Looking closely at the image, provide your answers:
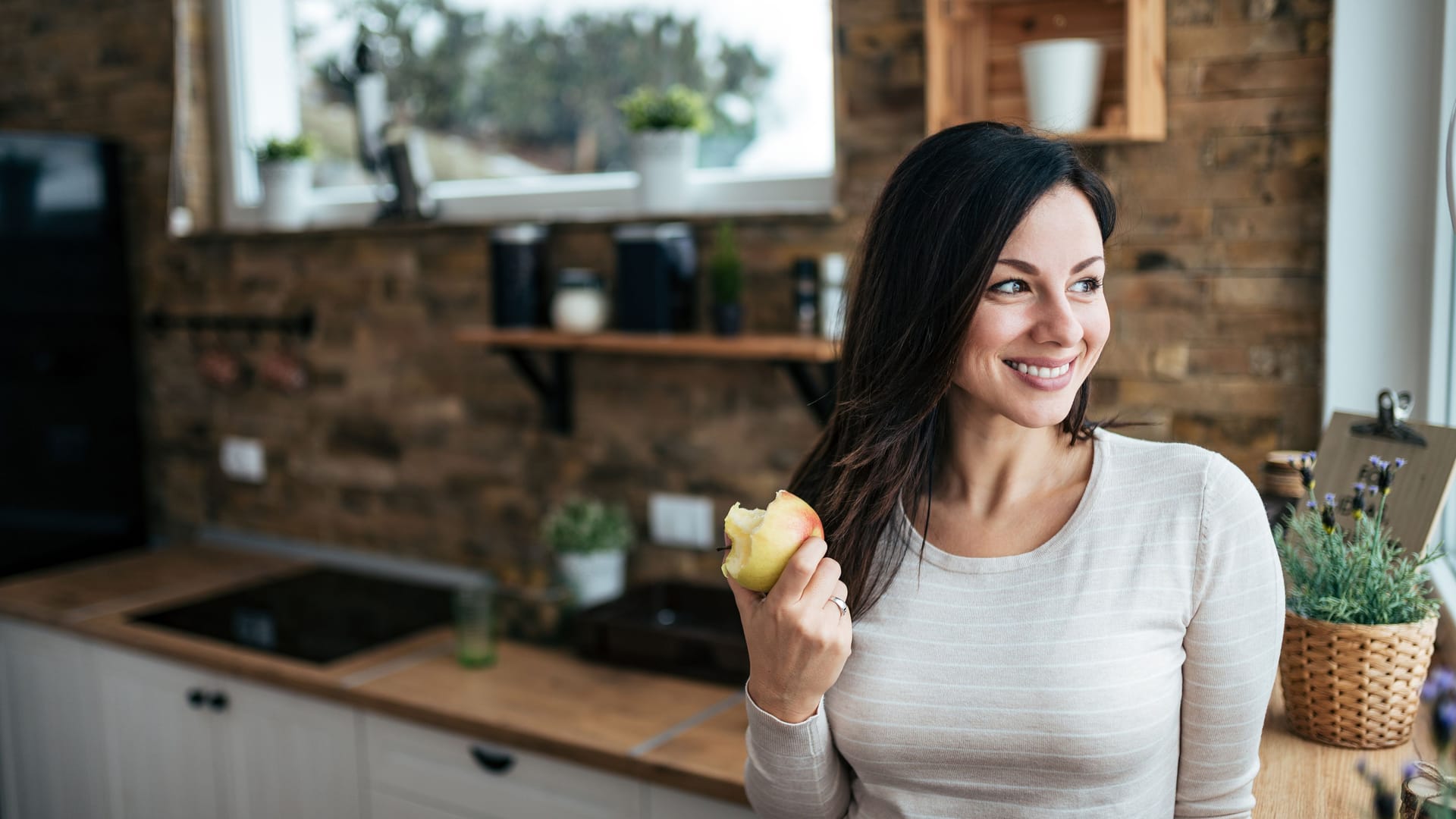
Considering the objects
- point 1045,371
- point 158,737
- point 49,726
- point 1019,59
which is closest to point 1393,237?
point 1019,59

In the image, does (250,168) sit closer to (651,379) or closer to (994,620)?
(651,379)

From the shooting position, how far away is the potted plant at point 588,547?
8.08ft

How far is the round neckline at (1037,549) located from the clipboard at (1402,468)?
332 millimetres

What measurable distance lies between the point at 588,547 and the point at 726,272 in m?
0.63

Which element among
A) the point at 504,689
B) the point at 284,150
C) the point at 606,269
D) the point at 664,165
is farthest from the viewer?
the point at 284,150

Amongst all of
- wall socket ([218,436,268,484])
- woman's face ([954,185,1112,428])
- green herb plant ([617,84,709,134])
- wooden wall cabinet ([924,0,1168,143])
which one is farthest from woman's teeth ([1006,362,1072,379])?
wall socket ([218,436,268,484])

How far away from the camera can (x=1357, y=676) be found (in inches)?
50.9

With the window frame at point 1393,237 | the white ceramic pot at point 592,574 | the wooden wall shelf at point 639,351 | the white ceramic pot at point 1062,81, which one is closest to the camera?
the window frame at point 1393,237

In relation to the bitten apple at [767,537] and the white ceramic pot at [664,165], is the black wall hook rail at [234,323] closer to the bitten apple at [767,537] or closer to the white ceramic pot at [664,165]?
the white ceramic pot at [664,165]

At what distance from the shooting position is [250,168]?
3.22 m

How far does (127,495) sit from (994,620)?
9.42ft

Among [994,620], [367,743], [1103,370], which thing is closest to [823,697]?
[994,620]

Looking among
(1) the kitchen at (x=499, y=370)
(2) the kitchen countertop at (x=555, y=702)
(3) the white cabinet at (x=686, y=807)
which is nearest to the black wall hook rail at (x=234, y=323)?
(1) the kitchen at (x=499, y=370)

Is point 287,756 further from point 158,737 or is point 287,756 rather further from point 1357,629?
point 1357,629
